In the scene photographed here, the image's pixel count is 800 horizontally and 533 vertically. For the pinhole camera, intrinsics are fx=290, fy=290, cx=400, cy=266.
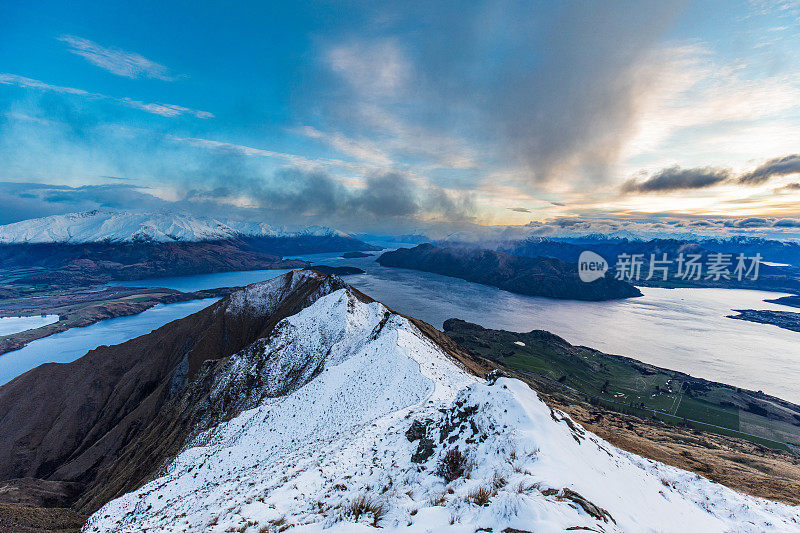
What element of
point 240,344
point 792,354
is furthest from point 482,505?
point 792,354

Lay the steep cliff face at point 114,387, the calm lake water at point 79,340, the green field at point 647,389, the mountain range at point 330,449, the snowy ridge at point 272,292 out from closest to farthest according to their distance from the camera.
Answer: the mountain range at point 330,449 → the steep cliff face at point 114,387 → the snowy ridge at point 272,292 → the green field at point 647,389 → the calm lake water at point 79,340

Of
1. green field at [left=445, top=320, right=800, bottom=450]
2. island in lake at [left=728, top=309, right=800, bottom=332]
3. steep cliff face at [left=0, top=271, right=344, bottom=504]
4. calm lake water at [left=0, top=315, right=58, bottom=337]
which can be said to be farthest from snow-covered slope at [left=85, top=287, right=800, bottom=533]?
island in lake at [left=728, top=309, right=800, bottom=332]

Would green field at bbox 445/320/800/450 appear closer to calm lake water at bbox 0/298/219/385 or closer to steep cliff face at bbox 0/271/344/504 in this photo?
steep cliff face at bbox 0/271/344/504

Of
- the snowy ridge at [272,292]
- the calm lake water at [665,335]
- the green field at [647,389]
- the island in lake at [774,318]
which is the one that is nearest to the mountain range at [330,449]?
the snowy ridge at [272,292]

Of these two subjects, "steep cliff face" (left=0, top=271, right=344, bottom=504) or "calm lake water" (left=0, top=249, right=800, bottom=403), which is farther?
"calm lake water" (left=0, top=249, right=800, bottom=403)

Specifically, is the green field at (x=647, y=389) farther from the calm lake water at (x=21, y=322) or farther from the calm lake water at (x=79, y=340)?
the calm lake water at (x=21, y=322)

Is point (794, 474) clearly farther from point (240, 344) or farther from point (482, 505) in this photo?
point (240, 344)
